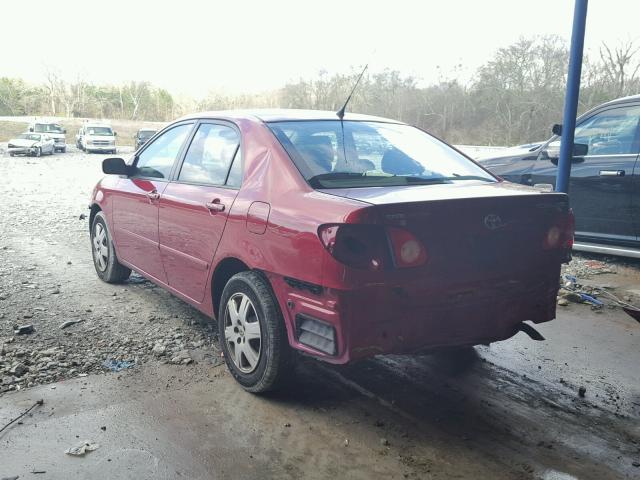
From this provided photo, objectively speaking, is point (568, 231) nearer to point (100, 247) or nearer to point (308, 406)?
point (308, 406)

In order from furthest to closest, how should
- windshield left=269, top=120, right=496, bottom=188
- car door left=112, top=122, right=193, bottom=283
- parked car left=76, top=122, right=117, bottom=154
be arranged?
1. parked car left=76, top=122, right=117, bottom=154
2. car door left=112, top=122, right=193, bottom=283
3. windshield left=269, top=120, right=496, bottom=188

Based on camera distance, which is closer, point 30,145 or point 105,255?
point 105,255

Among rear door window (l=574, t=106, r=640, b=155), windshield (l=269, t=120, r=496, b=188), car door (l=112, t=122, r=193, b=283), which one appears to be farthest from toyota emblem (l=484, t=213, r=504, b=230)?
rear door window (l=574, t=106, r=640, b=155)

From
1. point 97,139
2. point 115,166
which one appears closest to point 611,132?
point 115,166

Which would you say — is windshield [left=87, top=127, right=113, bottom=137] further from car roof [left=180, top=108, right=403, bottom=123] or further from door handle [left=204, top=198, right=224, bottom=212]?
door handle [left=204, top=198, right=224, bottom=212]

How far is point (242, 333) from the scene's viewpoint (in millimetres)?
3672

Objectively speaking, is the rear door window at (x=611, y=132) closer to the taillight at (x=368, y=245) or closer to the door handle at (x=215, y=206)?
the taillight at (x=368, y=245)

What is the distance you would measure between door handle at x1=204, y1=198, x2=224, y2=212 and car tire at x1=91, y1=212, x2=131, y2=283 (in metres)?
2.26

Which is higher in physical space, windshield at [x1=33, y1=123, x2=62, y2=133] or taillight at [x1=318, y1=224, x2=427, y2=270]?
windshield at [x1=33, y1=123, x2=62, y2=133]

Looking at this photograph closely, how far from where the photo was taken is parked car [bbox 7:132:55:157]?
30938 mm

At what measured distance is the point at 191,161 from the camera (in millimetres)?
4477

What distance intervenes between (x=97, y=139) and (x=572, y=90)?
111 feet

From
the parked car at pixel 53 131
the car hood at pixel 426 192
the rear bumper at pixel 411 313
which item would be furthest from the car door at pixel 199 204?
the parked car at pixel 53 131

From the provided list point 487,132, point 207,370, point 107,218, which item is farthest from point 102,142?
→ point 207,370
